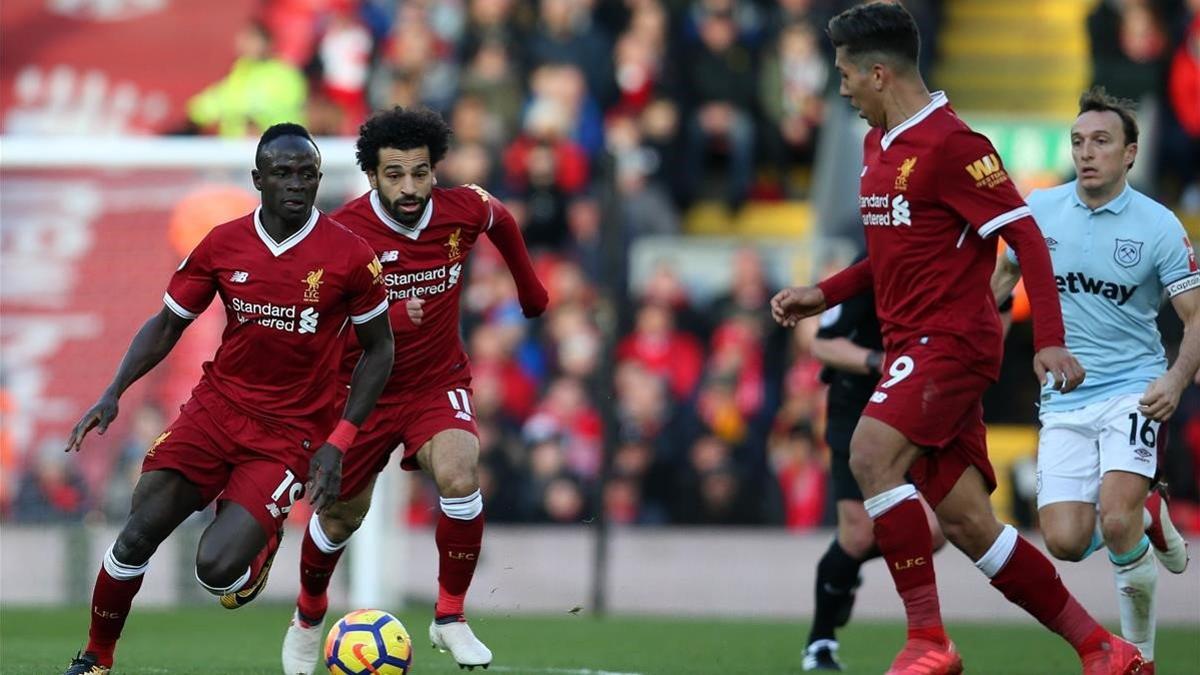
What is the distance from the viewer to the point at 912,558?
277 inches

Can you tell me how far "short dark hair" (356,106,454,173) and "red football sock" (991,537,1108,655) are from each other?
2970 millimetres

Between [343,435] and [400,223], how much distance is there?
1.17m

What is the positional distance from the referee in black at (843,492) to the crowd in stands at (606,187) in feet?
12.8

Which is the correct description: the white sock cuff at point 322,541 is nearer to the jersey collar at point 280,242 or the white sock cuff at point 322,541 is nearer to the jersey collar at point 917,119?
the jersey collar at point 280,242

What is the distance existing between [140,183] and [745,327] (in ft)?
15.7

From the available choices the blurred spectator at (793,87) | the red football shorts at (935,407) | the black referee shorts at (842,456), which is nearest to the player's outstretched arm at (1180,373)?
the red football shorts at (935,407)

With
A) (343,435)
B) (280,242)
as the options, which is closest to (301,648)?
(343,435)

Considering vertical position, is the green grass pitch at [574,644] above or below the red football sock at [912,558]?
below

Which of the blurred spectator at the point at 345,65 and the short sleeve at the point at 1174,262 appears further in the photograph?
the blurred spectator at the point at 345,65

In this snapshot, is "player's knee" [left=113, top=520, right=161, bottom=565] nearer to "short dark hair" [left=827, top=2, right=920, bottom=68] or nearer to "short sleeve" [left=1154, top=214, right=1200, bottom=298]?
"short dark hair" [left=827, top=2, right=920, bottom=68]

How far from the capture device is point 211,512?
1376 centimetres

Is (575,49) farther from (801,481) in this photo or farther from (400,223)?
(400,223)

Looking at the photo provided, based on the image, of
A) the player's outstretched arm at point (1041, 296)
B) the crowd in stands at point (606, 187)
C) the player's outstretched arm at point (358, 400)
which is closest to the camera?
the player's outstretched arm at point (1041, 296)

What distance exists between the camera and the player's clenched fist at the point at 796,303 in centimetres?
749
